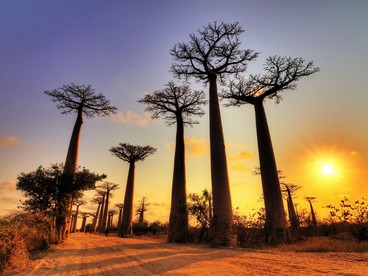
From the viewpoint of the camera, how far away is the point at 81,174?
39.1 feet

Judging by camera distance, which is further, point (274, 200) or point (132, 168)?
point (132, 168)

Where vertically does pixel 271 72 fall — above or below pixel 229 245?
above

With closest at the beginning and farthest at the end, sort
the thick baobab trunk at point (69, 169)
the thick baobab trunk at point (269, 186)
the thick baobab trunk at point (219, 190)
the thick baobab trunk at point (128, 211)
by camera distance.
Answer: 1. the thick baobab trunk at point (219, 190)
2. the thick baobab trunk at point (269, 186)
3. the thick baobab trunk at point (69, 169)
4. the thick baobab trunk at point (128, 211)

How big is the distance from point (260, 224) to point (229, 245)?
3.09 meters

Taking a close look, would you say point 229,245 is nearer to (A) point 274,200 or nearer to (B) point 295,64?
(A) point 274,200

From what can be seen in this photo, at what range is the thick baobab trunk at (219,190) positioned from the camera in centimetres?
930

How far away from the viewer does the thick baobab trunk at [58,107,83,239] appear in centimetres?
1115

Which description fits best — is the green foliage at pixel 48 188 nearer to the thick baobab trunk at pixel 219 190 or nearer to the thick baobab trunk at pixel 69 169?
the thick baobab trunk at pixel 69 169

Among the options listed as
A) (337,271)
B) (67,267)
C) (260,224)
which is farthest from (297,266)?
(260,224)

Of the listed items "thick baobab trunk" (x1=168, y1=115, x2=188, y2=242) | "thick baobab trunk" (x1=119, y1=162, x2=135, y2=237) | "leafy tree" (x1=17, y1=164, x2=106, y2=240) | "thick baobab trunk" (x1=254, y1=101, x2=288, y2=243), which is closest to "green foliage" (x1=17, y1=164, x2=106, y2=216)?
"leafy tree" (x1=17, y1=164, x2=106, y2=240)

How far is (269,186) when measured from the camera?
36.9ft

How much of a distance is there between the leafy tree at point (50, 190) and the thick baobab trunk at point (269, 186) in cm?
816

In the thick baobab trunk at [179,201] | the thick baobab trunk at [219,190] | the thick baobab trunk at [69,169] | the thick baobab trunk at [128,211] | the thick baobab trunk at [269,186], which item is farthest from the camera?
the thick baobab trunk at [128,211]

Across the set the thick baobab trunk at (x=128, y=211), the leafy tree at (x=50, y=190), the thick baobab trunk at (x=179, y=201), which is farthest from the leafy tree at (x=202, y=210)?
the thick baobab trunk at (x=128, y=211)
